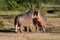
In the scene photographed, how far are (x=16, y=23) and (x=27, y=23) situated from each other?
2.52ft

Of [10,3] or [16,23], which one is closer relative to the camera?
[16,23]

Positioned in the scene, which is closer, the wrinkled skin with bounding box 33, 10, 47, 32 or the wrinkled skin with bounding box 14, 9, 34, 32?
the wrinkled skin with bounding box 14, 9, 34, 32

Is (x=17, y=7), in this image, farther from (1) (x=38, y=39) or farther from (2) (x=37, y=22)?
(1) (x=38, y=39)

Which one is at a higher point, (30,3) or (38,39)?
(30,3)

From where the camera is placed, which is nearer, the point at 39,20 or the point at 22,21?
the point at 22,21

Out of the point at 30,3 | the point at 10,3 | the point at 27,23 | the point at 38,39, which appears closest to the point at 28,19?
the point at 27,23

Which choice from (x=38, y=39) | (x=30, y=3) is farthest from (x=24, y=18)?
(x=30, y=3)

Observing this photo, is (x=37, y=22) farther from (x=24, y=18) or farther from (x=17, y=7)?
(x=17, y=7)

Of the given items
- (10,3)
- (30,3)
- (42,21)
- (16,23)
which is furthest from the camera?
(10,3)

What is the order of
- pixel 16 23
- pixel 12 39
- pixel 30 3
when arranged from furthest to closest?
pixel 30 3 < pixel 16 23 < pixel 12 39

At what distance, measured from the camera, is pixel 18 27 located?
16578 mm

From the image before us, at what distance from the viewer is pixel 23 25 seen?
53.8 feet

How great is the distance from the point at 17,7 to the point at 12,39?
33766 millimetres

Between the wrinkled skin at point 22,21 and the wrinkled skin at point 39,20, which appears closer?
the wrinkled skin at point 22,21
